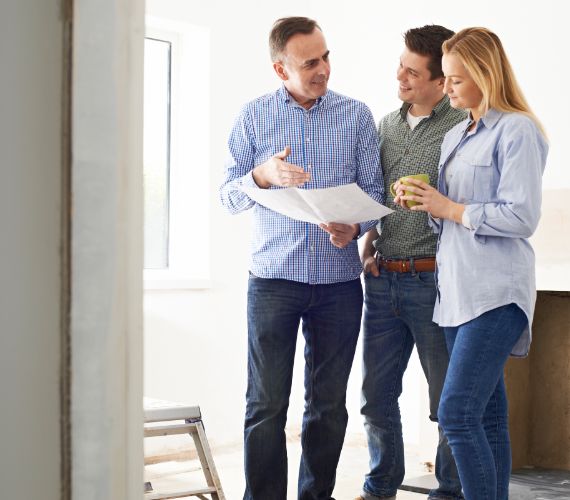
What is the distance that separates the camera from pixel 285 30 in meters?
2.37

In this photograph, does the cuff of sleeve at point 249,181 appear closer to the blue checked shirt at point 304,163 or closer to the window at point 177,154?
the blue checked shirt at point 304,163

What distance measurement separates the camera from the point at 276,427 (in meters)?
2.33

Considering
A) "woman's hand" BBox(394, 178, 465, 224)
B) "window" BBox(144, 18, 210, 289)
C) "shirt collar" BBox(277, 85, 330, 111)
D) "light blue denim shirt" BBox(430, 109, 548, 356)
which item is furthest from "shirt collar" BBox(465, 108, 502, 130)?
"window" BBox(144, 18, 210, 289)

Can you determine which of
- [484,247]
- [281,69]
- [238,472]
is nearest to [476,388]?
[484,247]

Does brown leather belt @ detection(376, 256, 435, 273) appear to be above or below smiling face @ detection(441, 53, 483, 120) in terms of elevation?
below

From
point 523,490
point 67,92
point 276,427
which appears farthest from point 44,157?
point 523,490

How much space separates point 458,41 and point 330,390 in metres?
1.01

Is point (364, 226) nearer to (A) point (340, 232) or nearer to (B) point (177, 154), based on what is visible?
(A) point (340, 232)

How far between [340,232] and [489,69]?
577mm

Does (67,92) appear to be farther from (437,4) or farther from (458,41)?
(437,4)

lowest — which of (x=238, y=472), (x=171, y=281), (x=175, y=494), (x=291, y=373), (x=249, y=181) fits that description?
(x=238, y=472)

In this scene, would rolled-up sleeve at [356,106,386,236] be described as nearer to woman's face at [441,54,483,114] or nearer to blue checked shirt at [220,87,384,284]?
blue checked shirt at [220,87,384,284]

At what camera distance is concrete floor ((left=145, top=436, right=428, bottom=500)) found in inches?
124

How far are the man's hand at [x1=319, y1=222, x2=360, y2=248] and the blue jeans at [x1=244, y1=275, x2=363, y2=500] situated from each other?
13cm
